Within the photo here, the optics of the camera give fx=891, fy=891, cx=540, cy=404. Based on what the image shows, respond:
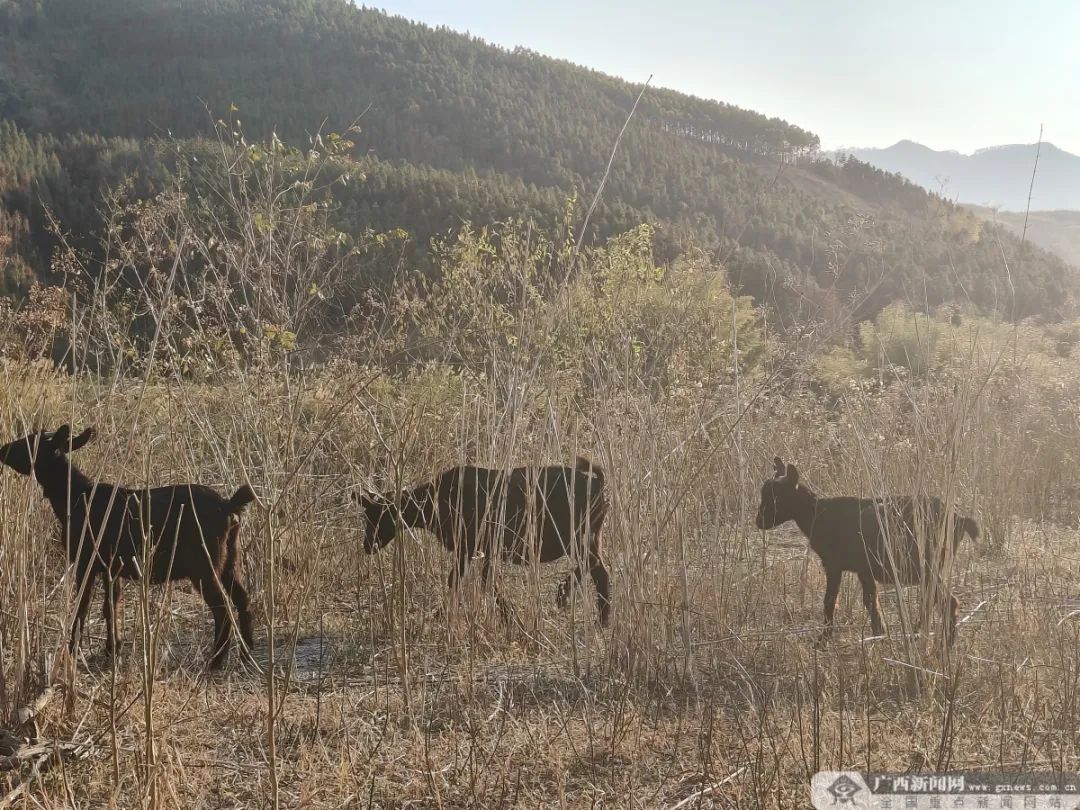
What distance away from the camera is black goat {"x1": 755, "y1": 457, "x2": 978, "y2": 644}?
3396 millimetres

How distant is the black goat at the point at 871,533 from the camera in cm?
340

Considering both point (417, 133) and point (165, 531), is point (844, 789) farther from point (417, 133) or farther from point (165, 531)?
point (417, 133)

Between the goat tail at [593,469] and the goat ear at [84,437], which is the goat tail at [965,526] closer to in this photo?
the goat tail at [593,469]

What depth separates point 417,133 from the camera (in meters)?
74.9

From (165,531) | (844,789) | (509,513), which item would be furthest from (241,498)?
(844,789)

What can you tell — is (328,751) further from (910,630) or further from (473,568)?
(910,630)

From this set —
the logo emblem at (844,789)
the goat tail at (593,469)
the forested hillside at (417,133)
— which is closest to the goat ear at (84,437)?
the forested hillside at (417,133)

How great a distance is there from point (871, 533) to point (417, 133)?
7564 centimetres

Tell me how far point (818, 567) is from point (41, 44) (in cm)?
12650

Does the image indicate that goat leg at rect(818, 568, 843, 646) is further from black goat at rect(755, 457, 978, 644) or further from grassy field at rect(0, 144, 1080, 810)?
grassy field at rect(0, 144, 1080, 810)

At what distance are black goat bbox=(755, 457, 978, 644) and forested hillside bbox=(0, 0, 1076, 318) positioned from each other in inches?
37.8

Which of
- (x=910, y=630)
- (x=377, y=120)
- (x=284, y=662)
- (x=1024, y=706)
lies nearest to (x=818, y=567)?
(x=910, y=630)

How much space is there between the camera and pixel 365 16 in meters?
113

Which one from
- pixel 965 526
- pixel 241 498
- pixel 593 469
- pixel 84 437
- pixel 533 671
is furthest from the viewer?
pixel 593 469
